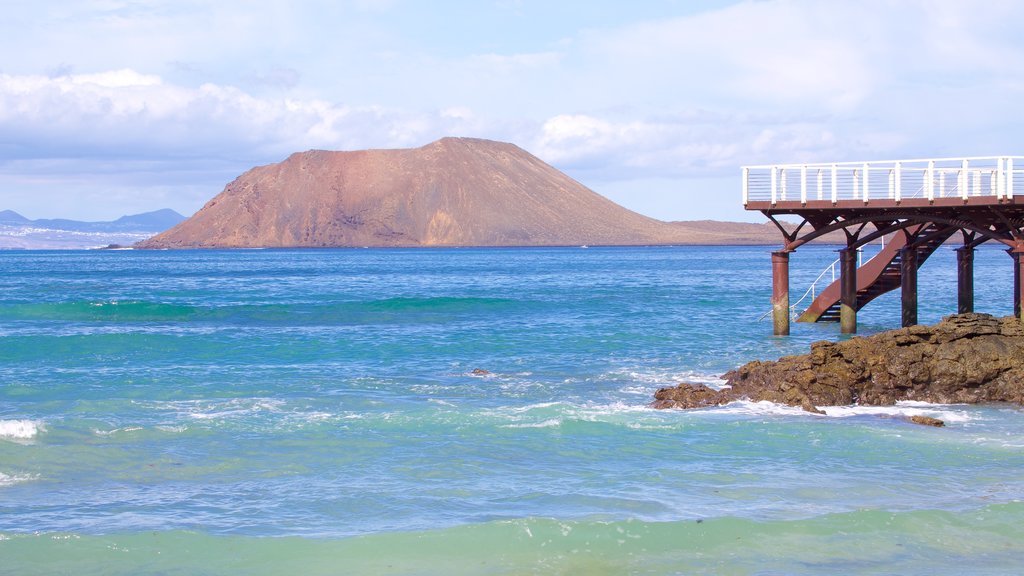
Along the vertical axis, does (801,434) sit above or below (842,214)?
below

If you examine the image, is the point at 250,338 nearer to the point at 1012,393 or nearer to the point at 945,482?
the point at 1012,393

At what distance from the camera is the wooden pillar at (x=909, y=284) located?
90.7 ft

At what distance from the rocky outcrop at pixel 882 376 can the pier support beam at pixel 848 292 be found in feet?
29.3

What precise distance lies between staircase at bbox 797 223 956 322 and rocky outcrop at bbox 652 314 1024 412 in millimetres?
9955

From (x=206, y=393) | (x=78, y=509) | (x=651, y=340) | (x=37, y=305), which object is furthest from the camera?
(x=37, y=305)

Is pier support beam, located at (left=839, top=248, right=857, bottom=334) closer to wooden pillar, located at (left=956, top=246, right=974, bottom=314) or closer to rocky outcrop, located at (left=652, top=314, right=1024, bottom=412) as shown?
wooden pillar, located at (left=956, top=246, right=974, bottom=314)

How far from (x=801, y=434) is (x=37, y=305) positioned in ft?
119

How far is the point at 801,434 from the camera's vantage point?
14641 mm

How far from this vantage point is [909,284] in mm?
27750

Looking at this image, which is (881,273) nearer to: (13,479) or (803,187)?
(803,187)

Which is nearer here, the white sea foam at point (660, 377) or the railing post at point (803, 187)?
the white sea foam at point (660, 377)

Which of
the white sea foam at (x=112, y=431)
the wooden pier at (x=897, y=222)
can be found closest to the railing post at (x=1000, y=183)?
the wooden pier at (x=897, y=222)

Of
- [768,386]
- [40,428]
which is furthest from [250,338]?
[768,386]

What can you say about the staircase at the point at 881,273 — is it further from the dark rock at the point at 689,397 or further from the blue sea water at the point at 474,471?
A: the dark rock at the point at 689,397
